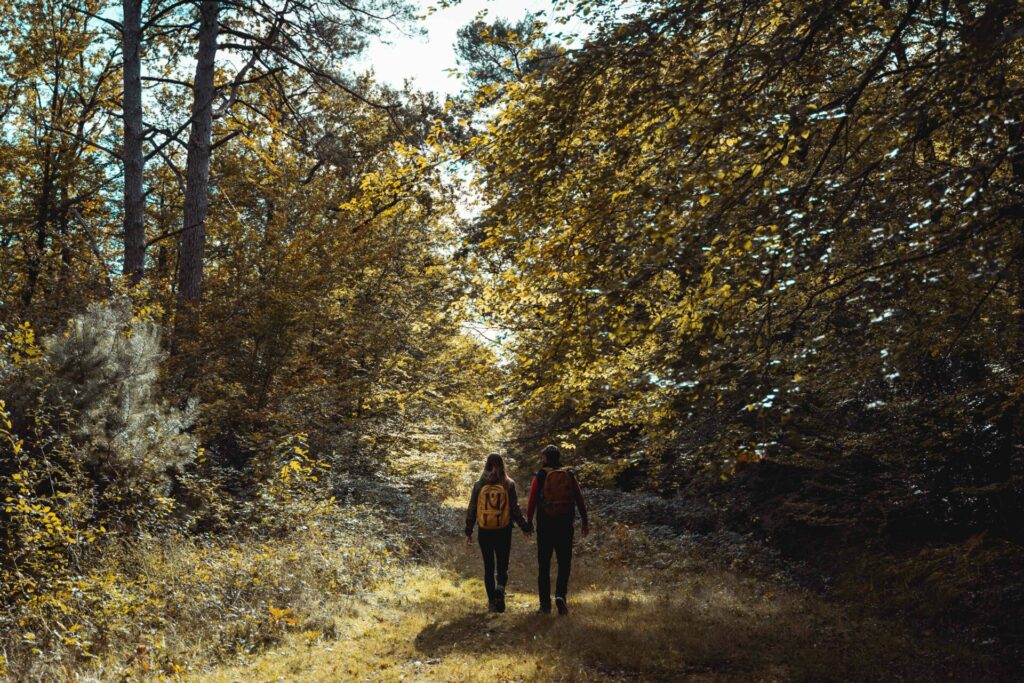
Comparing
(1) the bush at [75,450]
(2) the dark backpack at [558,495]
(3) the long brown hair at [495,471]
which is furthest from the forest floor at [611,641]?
(1) the bush at [75,450]

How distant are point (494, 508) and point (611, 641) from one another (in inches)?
82.4

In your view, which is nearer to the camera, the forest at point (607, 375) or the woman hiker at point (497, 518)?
the forest at point (607, 375)

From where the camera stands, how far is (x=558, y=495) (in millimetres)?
8984

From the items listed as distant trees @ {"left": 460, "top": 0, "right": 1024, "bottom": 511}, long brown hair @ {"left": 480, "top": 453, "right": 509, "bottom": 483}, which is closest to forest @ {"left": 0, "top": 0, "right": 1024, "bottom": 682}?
distant trees @ {"left": 460, "top": 0, "right": 1024, "bottom": 511}

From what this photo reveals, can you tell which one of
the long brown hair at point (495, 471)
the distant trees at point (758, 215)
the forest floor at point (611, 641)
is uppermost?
the distant trees at point (758, 215)

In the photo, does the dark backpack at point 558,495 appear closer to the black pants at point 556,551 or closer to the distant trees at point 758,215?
the black pants at point 556,551

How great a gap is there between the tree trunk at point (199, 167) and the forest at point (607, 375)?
8 cm

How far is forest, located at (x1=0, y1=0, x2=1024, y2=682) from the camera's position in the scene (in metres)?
Result: 5.72

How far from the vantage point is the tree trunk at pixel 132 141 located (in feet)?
48.8

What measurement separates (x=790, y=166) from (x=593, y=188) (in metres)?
2.35

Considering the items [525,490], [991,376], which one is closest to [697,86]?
[991,376]

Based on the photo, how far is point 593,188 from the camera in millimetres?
7961

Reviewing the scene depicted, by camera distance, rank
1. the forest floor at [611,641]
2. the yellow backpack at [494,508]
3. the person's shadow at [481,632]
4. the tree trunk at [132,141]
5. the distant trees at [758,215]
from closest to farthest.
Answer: the distant trees at [758,215] → the forest floor at [611,641] → the person's shadow at [481,632] → the yellow backpack at [494,508] → the tree trunk at [132,141]

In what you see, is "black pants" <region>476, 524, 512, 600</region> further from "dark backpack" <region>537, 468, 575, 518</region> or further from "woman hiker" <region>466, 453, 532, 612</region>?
Result: "dark backpack" <region>537, 468, 575, 518</region>
